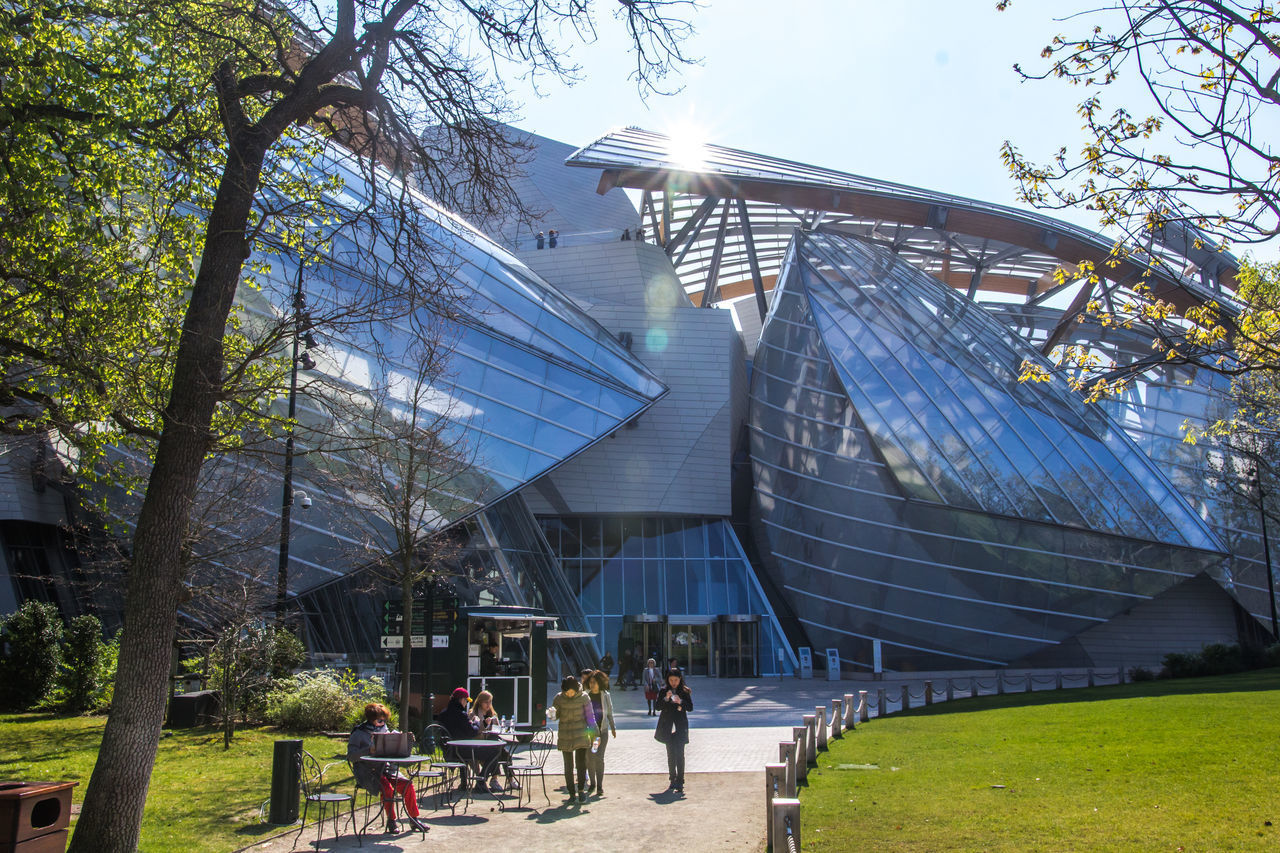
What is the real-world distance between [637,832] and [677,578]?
27938 millimetres

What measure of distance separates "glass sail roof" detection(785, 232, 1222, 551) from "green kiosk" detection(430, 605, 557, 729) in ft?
52.3

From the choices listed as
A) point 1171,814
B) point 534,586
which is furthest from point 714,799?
point 534,586

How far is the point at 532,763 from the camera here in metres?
14.1

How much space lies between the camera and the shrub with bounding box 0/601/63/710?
17.9 metres

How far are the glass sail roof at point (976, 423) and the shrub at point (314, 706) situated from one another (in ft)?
64.0

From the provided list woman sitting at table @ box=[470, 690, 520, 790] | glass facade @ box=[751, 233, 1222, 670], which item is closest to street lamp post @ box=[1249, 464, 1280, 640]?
glass facade @ box=[751, 233, 1222, 670]

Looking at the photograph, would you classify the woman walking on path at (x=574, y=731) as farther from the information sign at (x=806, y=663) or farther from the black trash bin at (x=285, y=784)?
the information sign at (x=806, y=663)

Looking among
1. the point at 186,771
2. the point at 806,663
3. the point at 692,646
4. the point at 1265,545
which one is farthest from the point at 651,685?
the point at 1265,545

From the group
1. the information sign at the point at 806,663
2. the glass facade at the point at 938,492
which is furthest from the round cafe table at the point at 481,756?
the information sign at the point at 806,663

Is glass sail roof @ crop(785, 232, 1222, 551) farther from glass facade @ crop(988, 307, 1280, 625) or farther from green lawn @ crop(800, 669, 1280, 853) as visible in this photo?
green lawn @ crop(800, 669, 1280, 853)

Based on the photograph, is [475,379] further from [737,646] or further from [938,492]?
[938,492]

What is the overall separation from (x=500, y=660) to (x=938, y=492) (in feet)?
55.0

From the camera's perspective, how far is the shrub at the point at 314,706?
1645cm

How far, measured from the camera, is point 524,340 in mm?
31703
